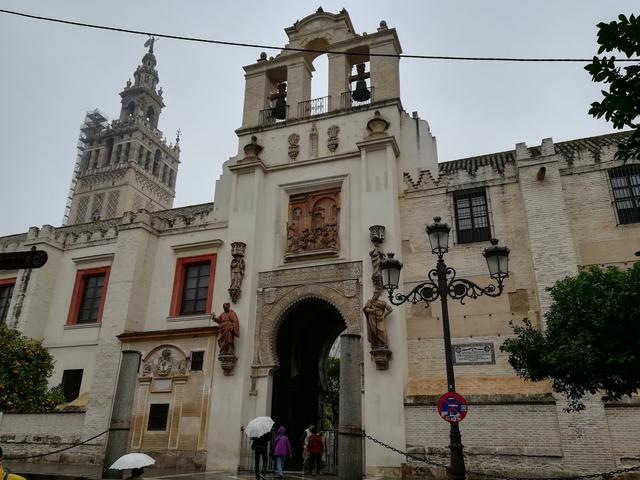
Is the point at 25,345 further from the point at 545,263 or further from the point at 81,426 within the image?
the point at 545,263

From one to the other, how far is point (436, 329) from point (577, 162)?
6.67 m

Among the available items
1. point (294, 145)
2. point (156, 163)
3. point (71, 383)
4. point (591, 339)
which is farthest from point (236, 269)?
point (156, 163)

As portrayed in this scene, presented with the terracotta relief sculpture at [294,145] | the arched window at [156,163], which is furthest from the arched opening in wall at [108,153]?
the terracotta relief sculpture at [294,145]

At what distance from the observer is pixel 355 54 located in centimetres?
1898

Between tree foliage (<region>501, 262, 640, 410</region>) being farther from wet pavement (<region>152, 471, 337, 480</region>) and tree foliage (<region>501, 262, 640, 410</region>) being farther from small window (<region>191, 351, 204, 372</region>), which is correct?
small window (<region>191, 351, 204, 372</region>)

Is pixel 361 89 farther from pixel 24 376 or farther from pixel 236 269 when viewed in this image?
pixel 24 376

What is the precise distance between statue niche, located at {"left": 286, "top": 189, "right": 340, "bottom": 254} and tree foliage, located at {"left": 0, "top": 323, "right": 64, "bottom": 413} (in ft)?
32.1

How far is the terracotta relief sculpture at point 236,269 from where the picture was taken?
16.6m

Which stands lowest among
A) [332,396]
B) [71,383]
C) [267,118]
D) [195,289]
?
[332,396]

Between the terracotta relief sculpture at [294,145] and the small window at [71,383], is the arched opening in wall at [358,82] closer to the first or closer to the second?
the terracotta relief sculpture at [294,145]

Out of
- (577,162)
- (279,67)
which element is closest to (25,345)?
(279,67)

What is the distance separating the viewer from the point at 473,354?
14.3 meters

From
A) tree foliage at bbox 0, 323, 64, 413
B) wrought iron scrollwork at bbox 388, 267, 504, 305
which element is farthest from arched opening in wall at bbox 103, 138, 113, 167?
wrought iron scrollwork at bbox 388, 267, 504, 305

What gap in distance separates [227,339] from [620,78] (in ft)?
42.4
